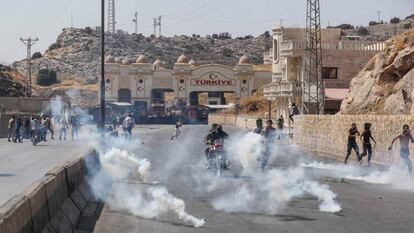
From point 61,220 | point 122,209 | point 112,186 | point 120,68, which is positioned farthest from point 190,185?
point 120,68

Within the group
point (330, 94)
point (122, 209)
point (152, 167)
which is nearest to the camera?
point (122, 209)

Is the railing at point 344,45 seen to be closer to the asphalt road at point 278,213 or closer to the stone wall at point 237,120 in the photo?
the stone wall at point 237,120

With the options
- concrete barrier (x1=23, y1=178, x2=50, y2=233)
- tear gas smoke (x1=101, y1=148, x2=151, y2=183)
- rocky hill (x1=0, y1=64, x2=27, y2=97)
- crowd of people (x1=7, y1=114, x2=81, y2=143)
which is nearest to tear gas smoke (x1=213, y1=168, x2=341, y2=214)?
tear gas smoke (x1=101, y1=148, x2=151, y2=183)

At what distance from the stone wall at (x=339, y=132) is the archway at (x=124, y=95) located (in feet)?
244

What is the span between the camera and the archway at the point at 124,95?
115375 mm

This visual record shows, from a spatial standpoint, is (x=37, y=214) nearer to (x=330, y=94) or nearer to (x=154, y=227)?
(x=154, y=227)

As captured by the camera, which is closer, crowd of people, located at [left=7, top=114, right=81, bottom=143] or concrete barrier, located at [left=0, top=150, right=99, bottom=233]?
concrete barrier, located at [left=0, top=150, right=99, bottom=233]

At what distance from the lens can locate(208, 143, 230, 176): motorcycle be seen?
2162 centimetres

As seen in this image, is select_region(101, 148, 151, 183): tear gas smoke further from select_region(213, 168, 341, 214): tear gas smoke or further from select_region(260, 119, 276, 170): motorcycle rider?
select_region(260, 119, 276, 170): motorcycle rider

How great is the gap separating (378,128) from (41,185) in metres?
20.5

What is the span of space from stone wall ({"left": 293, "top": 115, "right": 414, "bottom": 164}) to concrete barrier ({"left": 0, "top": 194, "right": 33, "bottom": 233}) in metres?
18.6

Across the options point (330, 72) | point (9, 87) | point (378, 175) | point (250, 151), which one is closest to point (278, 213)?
point (378, 175)

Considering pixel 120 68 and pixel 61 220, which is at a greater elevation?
pixel 120 68

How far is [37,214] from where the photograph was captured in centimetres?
879
